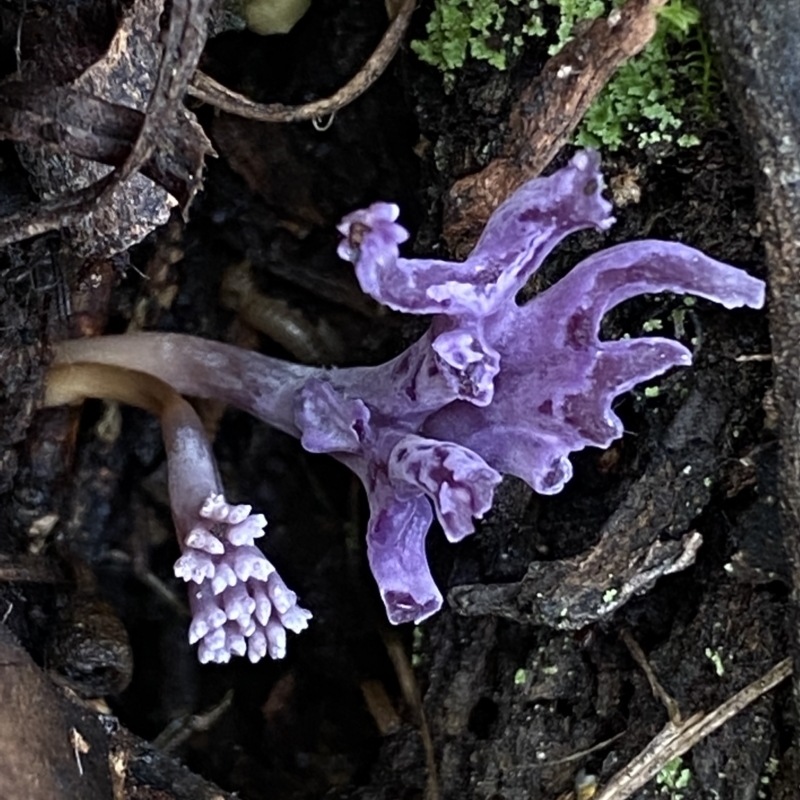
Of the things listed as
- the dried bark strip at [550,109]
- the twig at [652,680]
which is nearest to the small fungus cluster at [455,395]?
the dried bark strip at [550,109]

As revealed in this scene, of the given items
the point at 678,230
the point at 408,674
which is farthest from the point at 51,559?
the point at 678,230

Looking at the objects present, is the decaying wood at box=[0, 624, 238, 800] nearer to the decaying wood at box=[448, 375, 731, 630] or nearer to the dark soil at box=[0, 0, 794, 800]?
the dark soil at box=[0, 0, 794, 800]

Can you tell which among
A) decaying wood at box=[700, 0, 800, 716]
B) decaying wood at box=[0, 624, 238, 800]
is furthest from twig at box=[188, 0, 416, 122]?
decaying wood at box=[0, 624, 238, 800]

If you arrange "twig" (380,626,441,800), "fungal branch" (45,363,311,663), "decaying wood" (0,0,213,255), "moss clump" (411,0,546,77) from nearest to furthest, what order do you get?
"decaying wood" (0,0,213,255)
"fungal branch" (45,363,311,663)
"moss clump" (411,0,546,77)
"twig" (380,626,441,800)

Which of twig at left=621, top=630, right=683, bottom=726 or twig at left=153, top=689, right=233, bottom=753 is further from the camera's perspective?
twig at left=153, top=689, right=233, bottom=753

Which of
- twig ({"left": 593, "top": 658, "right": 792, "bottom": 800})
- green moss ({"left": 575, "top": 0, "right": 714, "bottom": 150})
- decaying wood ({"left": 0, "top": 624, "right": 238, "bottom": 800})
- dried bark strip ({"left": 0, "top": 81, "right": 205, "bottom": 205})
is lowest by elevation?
twig ({"left": 593, "top": 658, "right": 792, "bottom": 800})

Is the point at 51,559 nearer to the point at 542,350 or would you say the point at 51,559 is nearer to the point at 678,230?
the point at 542,350

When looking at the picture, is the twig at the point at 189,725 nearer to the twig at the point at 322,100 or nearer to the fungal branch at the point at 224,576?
the fungal branch at the point at 224,576

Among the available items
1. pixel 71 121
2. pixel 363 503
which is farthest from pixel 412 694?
pixel 71 121
